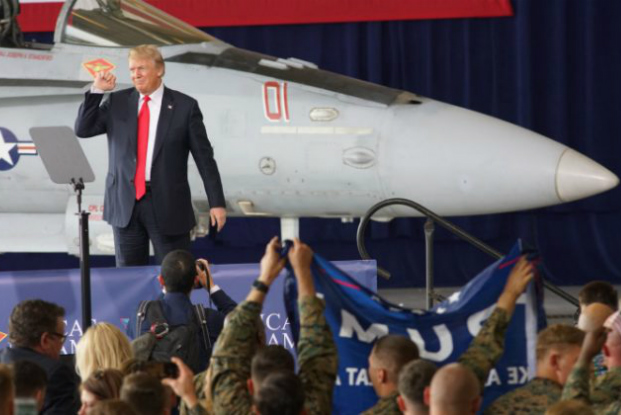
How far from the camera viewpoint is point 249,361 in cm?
446

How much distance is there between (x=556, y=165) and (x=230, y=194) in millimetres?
2388

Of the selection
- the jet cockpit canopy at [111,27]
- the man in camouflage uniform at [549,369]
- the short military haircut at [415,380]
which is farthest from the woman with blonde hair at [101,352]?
the jet cockpit canopy at [111,27]

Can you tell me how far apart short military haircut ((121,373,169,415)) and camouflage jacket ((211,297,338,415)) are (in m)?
0.29

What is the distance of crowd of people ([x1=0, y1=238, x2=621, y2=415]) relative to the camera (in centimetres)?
383

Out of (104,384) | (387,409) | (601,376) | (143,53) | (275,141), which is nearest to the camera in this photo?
(387,409)

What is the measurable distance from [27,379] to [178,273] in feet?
5.94

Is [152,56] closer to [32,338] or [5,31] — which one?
[32,338]

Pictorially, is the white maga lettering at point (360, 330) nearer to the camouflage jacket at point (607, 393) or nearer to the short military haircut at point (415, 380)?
the camouflage jacket at point (607, 393)

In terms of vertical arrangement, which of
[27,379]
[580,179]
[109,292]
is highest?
[580,179]

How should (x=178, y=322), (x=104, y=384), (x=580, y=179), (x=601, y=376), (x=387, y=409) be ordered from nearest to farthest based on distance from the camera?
(x=387, y=409), (x=104, y=384), (x=601, y=376), (x=178, y=322), (x=580, y=179)

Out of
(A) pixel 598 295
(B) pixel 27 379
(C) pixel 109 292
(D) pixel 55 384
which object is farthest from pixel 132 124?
(B) pixel 27 379

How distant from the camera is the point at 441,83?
13984 mm

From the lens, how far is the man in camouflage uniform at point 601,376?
4090 mm

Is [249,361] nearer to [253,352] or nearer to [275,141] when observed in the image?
[253,352]
